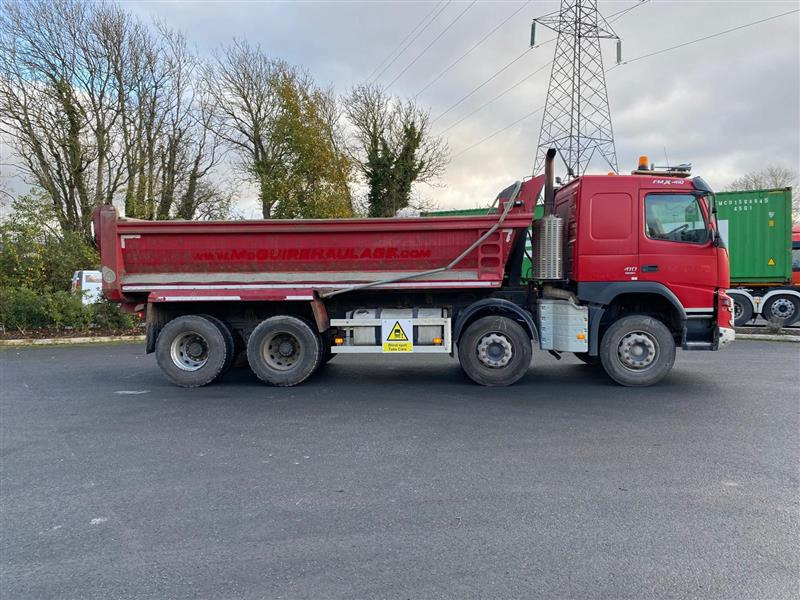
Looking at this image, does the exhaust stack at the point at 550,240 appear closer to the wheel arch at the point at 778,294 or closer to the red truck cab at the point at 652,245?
the red truck cab at the point at 652,245

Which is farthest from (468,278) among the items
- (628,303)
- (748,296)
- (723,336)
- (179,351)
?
(748,296)

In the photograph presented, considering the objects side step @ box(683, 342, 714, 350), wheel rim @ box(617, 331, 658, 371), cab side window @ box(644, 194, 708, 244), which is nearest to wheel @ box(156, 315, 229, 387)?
wheel rim @ box(617, 331, 658, 371)

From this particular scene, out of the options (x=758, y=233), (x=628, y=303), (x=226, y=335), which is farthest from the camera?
(x=758, y=233)

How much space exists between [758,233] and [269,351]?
13588mm

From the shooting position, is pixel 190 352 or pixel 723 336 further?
pixel 190 352

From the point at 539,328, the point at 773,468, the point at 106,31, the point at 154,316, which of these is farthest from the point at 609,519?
the point at 106,31

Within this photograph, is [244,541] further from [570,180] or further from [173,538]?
[570,180]

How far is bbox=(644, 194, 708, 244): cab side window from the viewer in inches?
291

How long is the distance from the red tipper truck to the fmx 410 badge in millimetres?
15

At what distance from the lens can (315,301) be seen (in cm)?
760

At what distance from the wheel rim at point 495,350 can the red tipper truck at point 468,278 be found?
0.02 meters

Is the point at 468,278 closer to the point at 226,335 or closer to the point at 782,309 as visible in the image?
the point at 226,335

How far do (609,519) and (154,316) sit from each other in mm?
6700

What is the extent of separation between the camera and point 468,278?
7.54 meters
